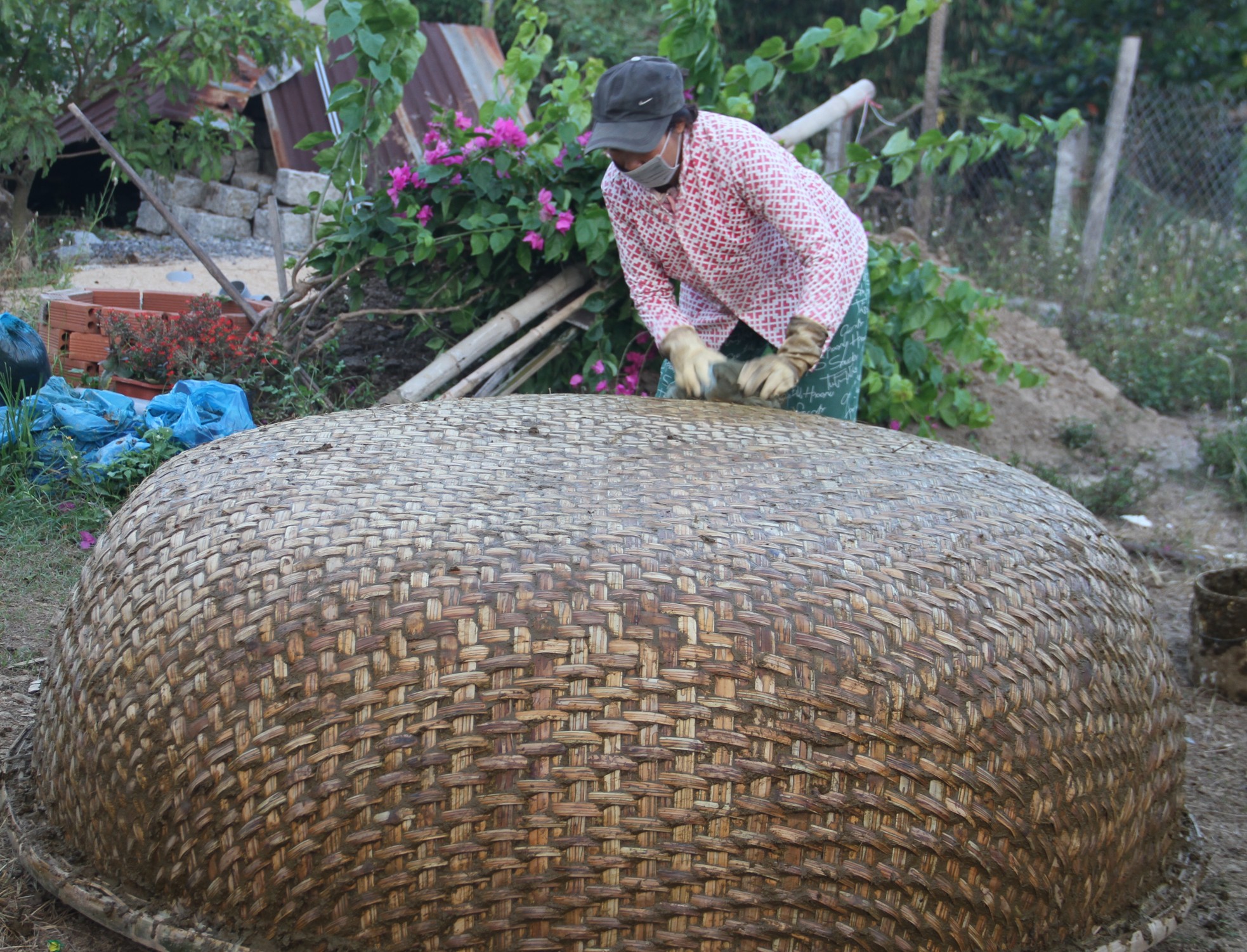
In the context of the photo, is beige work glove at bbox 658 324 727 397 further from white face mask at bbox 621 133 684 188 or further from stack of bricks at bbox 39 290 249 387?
stack of bricks at bbox 39 290 249 387

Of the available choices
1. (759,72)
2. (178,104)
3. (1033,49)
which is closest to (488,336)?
(759,72)

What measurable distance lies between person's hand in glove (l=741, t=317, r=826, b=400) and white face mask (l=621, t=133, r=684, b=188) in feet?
1.50

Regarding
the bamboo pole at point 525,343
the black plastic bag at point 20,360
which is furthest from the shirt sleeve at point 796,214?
the black plastic bag at point 20,360

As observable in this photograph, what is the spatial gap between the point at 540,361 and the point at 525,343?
0.13 metres

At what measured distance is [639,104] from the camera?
2.30m

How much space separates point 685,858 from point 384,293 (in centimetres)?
379

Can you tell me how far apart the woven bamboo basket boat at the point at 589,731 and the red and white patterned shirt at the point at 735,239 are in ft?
3.09

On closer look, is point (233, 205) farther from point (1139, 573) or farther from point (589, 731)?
point (589, 731)

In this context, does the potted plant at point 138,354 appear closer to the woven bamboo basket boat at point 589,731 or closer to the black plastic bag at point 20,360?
the black plastic bag at point 20,360

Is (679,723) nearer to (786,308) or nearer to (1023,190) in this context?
(786,308)

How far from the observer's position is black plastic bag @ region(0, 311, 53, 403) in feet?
11.7

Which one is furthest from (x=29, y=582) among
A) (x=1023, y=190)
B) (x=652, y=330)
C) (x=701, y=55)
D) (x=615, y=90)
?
(x=1023, y=190)

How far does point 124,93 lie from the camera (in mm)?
7133

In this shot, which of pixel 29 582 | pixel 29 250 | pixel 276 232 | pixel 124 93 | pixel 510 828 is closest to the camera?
pixel 510 828
